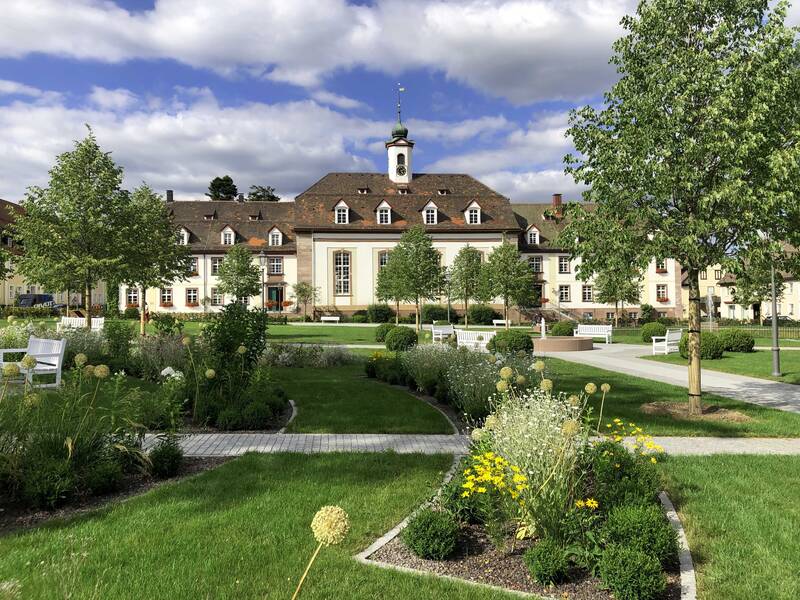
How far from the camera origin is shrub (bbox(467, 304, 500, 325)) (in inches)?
1857

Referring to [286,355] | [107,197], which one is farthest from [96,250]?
[286,355]

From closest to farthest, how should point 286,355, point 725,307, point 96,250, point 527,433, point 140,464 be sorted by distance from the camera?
point 527,433
point 140,464
point 286,355
point 96,250
point 725,307

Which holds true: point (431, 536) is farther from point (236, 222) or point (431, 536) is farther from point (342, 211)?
point (236, 222)

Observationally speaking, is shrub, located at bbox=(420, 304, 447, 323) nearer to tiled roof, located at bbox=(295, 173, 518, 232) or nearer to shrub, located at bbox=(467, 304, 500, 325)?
shrub, located at bbox=(467, 304, 500, 325)

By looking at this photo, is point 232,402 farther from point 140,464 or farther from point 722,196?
point 722,196

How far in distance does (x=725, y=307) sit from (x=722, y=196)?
6567 cm

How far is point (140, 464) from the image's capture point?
223 inches

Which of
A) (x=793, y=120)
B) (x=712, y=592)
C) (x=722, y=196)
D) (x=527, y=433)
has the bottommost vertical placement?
(x=712, y=592)

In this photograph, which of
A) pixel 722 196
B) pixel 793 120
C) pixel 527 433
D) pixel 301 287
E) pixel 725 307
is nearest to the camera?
pixel 527 433

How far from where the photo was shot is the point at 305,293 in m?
48.3

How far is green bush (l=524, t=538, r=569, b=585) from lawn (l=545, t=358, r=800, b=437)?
496 cm

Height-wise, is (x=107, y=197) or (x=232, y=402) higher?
(x=107, y=197)

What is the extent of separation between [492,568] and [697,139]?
24.2 feet

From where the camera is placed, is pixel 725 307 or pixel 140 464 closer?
pixel 140 464
